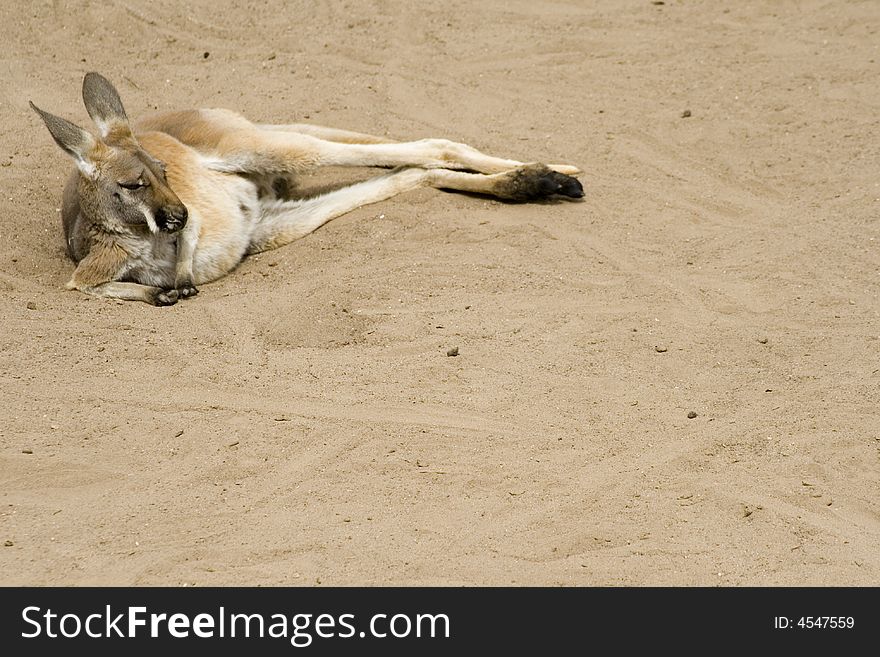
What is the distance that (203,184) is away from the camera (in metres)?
6.40

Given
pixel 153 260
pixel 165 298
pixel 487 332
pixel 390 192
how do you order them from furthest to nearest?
pixel 390 192, pixel 153 260, pixel 165 298, pixel 487 332

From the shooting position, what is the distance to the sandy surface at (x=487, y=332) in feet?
12.7

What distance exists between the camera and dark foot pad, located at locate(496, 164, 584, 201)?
21.0ft

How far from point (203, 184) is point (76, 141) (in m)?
0.77

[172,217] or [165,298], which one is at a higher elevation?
[172,217]

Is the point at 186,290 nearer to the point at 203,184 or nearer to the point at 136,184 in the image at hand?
the point at 136,184

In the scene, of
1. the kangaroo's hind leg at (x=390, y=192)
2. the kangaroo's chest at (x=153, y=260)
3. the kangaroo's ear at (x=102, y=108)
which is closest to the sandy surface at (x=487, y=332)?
the kangaroo's hind leg at (x=390, y=192)

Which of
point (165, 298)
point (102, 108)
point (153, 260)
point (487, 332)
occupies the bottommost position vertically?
point (487, 332)

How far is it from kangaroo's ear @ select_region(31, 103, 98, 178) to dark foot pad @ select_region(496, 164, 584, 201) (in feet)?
6.92

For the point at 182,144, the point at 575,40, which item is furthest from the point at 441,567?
the point at 575,40

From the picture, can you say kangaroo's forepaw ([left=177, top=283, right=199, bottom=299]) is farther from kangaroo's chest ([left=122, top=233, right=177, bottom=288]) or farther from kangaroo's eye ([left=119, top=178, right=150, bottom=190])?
kangaroo's eye ([left=119, top=178, right=150, bottom=190])

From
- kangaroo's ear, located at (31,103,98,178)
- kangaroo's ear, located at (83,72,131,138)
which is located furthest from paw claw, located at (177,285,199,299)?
kangaroo's ear, located at (83,72,131,138)

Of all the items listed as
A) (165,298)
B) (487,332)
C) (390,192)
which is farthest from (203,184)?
(487,332)

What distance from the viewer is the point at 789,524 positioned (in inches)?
154
